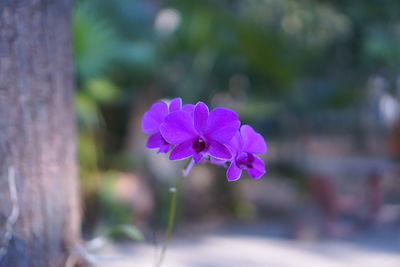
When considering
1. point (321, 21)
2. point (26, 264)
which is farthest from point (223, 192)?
point (26, 264)

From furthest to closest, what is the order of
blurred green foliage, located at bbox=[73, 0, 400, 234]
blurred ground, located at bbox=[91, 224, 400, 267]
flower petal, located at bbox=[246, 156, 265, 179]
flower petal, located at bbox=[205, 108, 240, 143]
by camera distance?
blurred green foliage, located at bbox=[73, 0, 400, 234] → blurred ground, located at bbox=[91, 224, 400, 267] → flower petal, located at bbox=[246, 156, 265, 179] → flower petal, located at bbox=[205, 108, 240, 143]

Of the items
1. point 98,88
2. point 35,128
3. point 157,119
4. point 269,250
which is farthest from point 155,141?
point 98,88

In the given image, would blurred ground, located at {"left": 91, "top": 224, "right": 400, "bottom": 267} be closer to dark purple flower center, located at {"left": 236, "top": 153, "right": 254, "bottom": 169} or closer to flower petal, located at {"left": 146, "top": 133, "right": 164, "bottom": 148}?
flower petal, located at {"left": 146, "top": 133, "right": 164, "bottom": 148}

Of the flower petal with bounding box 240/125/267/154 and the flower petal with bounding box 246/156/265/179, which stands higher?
the flower petal with bounding box 240/125/267/154

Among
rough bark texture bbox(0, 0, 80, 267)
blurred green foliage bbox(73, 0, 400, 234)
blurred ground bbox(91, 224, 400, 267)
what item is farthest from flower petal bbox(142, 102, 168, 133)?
blurred green foliage bbox(73, 0, 400, 234)

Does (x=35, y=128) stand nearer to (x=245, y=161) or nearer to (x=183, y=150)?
(x=183, y=150)

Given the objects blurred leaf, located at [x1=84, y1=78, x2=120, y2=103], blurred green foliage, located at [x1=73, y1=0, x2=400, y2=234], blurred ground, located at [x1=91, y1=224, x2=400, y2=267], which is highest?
blurred green foliage, located at [x1=73, y1=0, x2=400, y2=234]

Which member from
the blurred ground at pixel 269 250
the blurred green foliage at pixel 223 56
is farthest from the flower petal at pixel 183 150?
the blurred green foliage at pixel 223 56
